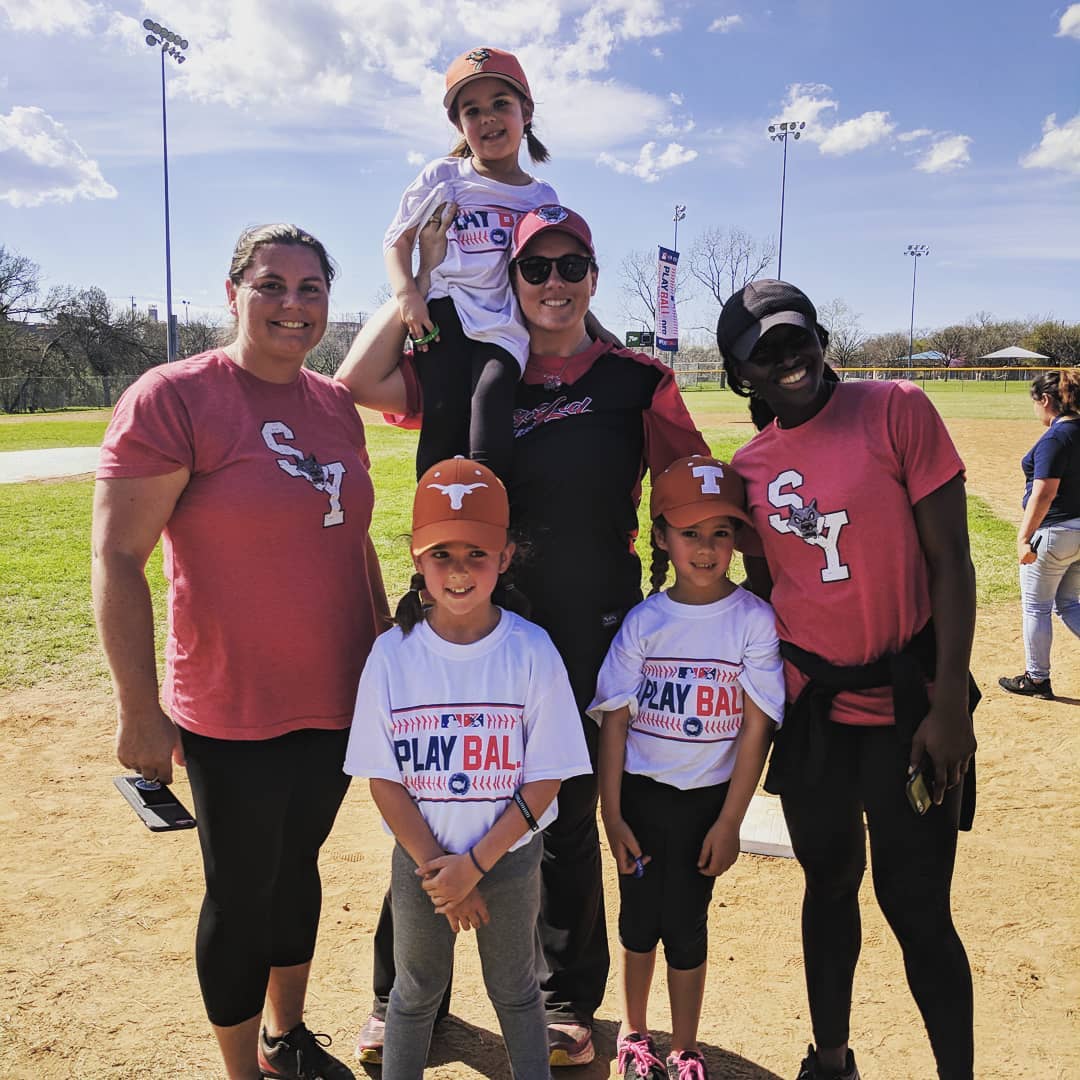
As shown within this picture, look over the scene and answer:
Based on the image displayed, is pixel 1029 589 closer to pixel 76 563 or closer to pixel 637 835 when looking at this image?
pixel 637 835

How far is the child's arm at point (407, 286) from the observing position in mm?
2777

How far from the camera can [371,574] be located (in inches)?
105

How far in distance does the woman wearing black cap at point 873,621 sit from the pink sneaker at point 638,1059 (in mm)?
798

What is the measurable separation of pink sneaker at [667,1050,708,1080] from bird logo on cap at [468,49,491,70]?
3.22 metres

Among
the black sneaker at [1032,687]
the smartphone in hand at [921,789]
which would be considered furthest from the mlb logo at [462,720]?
the black sneaker at [1032,687]

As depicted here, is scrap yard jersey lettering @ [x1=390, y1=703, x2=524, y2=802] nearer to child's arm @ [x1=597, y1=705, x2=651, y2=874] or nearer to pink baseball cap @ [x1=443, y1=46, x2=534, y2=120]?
child's arm @ [x1=597, y1=705, x2=651, y2=874]

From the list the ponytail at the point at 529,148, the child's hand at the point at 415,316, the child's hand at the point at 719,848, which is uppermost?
the ponytail at the point at 529,148

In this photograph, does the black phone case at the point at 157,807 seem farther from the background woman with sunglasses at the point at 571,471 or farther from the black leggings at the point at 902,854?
the black leggings at the point at 902,854

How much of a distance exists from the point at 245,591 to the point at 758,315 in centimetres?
155

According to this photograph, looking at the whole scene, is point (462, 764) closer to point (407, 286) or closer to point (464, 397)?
point (464, 397)

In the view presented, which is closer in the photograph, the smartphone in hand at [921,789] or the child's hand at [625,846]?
the smartphone in hand at [921,789]

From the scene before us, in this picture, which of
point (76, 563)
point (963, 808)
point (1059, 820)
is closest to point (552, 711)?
point (963, 808)

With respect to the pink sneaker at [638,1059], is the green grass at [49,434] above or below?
above

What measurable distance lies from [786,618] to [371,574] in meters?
1.23
